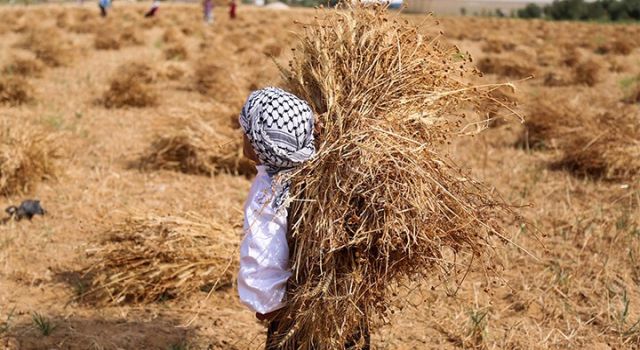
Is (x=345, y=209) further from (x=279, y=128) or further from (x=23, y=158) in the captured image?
(x=23, y=158)

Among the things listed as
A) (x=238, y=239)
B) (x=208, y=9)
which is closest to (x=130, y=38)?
(x=208, y=9)

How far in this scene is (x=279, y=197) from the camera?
2.15 meters

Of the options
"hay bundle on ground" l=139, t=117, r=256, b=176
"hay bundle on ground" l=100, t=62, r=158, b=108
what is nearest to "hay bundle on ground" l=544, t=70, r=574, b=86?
"hay bundle on ground" l=100, t=62, r=158, b=108

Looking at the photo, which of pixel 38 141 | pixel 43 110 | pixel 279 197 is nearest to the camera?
pixel 279 197

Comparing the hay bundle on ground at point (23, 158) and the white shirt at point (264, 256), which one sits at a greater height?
the white shirt at point (264, 256)

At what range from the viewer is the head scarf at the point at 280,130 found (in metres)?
2.09

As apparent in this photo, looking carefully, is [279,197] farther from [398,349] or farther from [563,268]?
[563,268]

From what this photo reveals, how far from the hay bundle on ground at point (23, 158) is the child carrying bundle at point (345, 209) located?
10.9 feet

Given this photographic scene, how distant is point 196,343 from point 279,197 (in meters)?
1.33

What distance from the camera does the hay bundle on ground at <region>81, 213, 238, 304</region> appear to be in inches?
138

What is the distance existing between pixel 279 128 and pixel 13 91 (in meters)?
6.43

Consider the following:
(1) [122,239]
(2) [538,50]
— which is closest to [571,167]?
(1) [122,239]

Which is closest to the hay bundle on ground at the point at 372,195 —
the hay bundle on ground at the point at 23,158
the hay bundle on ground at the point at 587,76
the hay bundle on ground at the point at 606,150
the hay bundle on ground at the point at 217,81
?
the hay bundle on ground at the point at 23,158

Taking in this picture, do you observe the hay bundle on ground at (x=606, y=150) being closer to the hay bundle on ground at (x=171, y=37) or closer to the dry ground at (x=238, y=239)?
the dry ground at (x=238, y=239)
